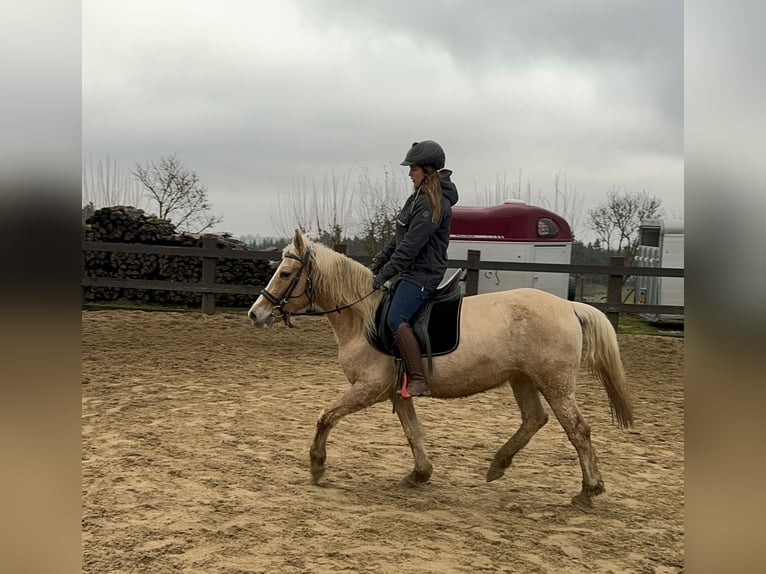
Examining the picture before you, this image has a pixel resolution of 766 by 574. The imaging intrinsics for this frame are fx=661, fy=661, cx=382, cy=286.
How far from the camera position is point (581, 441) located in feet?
13.1

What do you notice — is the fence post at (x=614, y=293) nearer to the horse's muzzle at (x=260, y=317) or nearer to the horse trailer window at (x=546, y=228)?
the horse trailer window at (x=546, y=228)

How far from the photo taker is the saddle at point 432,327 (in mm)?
4008

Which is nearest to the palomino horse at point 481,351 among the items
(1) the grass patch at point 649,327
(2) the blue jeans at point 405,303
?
(2) the blue jeans at point 405,303

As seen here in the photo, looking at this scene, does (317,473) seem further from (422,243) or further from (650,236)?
(650,236)

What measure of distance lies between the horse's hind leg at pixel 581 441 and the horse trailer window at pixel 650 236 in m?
11.5

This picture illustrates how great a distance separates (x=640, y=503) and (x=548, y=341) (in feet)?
3.82

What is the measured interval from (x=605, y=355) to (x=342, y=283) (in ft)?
5.66

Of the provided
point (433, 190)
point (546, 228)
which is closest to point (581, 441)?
point (433, 190)

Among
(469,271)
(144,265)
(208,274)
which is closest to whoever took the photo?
(469,271)

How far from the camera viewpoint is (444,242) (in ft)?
13.8

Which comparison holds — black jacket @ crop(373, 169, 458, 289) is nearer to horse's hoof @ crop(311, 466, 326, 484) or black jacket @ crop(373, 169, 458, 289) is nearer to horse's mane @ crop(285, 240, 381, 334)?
horse's mane @ crop(285, 240, 381, 334)

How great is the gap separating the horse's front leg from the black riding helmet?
1402 millimetres
